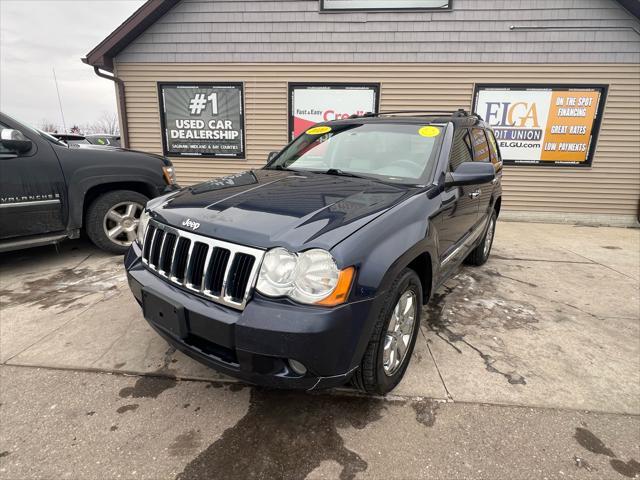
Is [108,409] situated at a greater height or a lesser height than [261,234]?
lesser

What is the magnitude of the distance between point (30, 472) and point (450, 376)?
2.34 meters

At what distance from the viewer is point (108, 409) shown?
2117 millimetres

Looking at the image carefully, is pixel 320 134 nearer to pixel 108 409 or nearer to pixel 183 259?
pixel 183 259

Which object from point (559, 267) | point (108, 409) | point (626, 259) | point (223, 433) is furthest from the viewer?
point (626, 259)

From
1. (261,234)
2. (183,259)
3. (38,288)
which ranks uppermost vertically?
(261,234)

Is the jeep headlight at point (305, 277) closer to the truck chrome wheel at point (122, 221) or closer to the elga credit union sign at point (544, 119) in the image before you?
the truck chrome wheel at point (122, 221)

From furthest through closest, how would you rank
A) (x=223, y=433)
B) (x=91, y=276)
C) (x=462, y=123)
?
(x=91, y=276) < (x=462, y=123) < (x=223, y=433)

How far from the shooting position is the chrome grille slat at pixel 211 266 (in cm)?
177

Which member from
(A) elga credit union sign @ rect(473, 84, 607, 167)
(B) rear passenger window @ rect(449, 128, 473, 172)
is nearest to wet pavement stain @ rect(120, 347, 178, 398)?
(B) rear passenger window @ rect(449, 128, 473, 172)

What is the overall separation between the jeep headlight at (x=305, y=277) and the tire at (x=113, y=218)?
3.65 m

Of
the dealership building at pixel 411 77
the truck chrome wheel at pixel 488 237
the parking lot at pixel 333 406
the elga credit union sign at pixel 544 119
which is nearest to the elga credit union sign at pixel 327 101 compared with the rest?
the dealership building at pixel 411 77

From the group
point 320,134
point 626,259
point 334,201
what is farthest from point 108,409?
point 626,259

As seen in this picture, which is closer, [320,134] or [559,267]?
[320,134]

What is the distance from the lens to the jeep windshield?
2.75m
